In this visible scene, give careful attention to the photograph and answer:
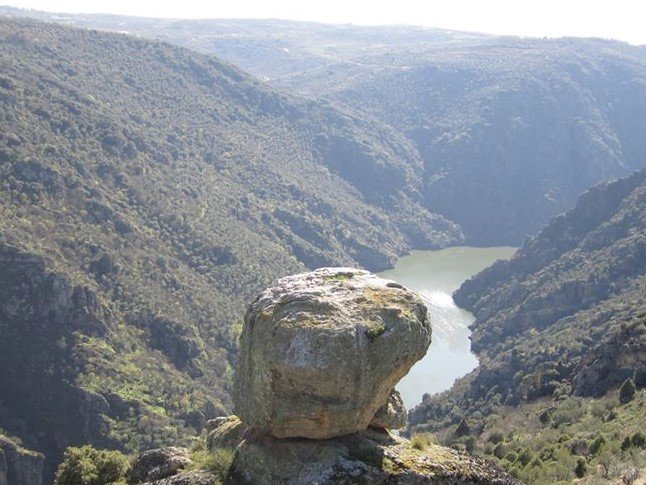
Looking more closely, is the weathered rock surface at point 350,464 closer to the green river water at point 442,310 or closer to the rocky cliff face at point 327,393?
the rocky cliff face at point 327,393

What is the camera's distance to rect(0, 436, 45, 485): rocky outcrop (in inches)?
1916

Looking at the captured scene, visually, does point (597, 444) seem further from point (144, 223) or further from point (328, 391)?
point (144, 223)

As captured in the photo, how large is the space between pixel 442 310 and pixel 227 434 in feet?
279

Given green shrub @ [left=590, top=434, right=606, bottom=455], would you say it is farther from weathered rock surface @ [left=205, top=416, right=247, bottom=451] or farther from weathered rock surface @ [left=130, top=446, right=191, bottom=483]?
weathered rock surface @ [left=130, top=446, right=191, bottom=483]

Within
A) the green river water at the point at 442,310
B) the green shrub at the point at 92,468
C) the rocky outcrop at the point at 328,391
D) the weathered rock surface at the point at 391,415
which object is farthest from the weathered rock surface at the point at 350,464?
the green river water at the point at 442,310

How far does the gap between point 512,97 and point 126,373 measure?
135 m

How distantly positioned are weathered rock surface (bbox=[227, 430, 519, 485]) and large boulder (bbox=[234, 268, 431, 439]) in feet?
0.78

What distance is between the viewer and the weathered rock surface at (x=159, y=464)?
46.0 ft

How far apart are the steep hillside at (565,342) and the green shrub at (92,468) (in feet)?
31.6

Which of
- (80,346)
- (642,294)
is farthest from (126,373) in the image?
(642,294)

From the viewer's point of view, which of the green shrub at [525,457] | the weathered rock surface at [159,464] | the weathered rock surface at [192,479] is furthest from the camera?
the green shrub at [525,457]

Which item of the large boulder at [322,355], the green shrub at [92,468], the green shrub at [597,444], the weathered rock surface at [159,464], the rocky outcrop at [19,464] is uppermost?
the large boulder at [322,355]

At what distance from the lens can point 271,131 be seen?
467ft

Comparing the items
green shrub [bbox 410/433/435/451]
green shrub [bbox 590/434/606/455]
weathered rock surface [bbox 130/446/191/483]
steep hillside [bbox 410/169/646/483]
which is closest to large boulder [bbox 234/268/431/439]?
green shrub [bbox 410/433/435/451]
